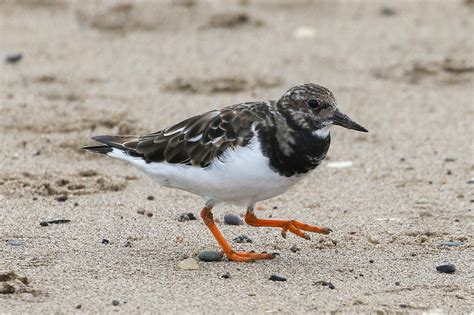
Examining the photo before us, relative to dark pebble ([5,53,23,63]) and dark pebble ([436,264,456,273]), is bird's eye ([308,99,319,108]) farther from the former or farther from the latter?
dark pebble ([5,53,23,63])

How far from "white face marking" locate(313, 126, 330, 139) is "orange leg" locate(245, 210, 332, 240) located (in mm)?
527

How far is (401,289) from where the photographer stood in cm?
484

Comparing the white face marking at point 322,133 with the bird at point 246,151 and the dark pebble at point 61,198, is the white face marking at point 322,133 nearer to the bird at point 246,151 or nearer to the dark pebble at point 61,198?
the bird at point 246,151

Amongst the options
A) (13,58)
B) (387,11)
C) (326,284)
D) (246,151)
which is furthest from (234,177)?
(387,11)

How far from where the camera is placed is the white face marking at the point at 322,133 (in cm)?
521

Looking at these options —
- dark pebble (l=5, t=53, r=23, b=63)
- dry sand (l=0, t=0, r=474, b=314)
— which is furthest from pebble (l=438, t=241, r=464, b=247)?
dark pebble (l=5, t=53, r=23, b=63)

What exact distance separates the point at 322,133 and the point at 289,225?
1.92ft

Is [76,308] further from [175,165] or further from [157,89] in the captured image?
[157,89]

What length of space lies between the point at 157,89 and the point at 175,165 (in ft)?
10.7

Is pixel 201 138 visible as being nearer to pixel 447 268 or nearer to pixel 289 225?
pixel 289 225

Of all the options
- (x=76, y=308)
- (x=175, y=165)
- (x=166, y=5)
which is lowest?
(x=76, y=308)

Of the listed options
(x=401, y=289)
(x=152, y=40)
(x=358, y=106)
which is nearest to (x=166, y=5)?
(x=152, y=40)

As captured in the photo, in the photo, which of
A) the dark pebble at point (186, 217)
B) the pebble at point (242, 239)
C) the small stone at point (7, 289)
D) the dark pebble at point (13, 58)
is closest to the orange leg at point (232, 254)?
the pebble at point (242, 239)

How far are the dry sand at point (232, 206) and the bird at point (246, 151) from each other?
1.25ft
